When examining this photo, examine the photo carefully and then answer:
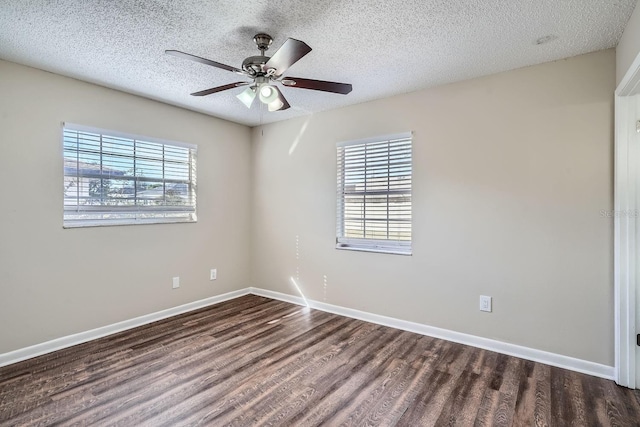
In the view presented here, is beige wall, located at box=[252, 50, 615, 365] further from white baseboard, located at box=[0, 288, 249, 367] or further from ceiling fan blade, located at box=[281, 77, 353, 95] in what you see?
white baseboard, located at box=[0, 288, 249, 367]

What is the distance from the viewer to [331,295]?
388cm

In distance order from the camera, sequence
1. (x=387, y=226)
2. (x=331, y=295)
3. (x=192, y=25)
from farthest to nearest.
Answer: (x=331, y=295) < (x=387, y=226) < (x=192, y=25)

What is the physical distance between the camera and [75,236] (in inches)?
116

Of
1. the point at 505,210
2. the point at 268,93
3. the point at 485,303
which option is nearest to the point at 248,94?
the point at 268,93

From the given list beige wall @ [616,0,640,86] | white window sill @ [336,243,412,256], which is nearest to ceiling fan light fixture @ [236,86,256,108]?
white window sill @ [336,243,412,256]

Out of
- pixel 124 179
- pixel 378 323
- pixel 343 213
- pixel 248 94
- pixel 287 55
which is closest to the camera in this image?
pixel 287 55

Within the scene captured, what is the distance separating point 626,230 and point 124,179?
423 centimetres

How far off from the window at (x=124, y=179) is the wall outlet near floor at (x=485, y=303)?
10.6 ft

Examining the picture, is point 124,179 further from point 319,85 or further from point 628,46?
point 628,46

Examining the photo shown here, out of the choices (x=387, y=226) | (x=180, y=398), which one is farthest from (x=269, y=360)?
(x=387, y=226)

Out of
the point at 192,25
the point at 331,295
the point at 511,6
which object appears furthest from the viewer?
the point at 331,295

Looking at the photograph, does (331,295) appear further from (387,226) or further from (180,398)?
(180,398)

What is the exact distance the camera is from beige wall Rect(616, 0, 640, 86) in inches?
73.0

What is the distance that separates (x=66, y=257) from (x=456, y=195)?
3.56 meters
